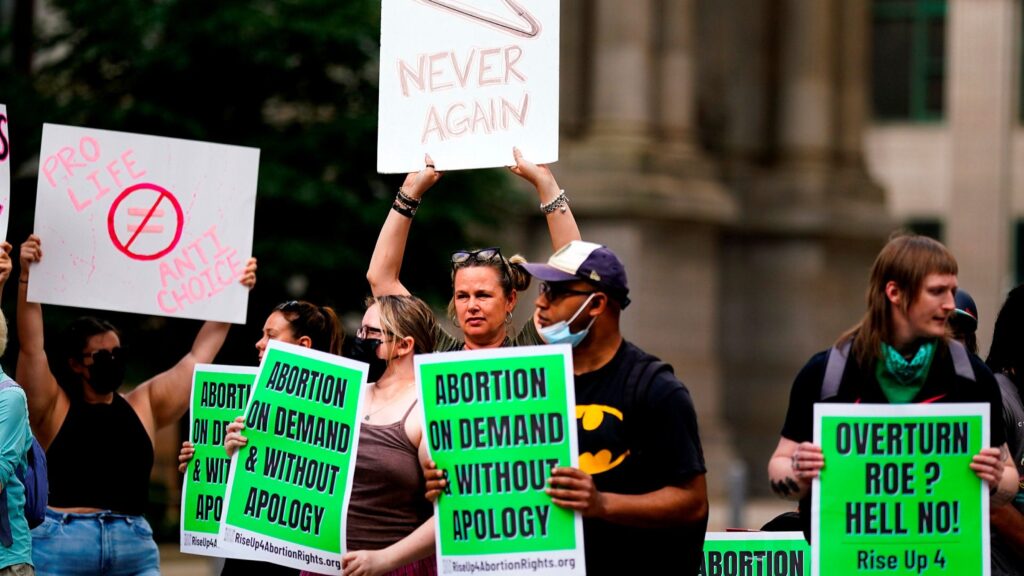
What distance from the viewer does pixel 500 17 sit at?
328 inches

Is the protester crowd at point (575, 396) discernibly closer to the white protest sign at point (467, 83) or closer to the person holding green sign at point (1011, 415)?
the person holding green sign at point (1011, 415)

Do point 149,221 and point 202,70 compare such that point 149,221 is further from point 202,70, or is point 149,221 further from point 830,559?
point 202,70

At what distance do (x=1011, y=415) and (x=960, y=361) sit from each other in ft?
2.33

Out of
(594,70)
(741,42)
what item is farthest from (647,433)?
(741,42)

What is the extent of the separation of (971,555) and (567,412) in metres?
1.45

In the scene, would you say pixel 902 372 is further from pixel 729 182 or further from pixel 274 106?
pixel 729 182

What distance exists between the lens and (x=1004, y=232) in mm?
46719

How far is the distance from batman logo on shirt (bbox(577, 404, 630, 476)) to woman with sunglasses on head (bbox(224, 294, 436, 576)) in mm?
652

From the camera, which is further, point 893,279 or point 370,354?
point 370,354

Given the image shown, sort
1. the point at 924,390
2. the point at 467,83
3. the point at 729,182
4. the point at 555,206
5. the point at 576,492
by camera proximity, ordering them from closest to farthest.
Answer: the point at 576,492 → the point at 924,390 → the point at 555,206 → the point at 467,83 → the point at 729,182

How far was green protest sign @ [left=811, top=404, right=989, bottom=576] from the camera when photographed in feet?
22.0

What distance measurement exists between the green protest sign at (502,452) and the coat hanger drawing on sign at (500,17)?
193cm

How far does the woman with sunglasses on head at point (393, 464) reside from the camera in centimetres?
687

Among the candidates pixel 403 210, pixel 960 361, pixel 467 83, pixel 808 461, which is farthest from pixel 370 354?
pixel 960 361
